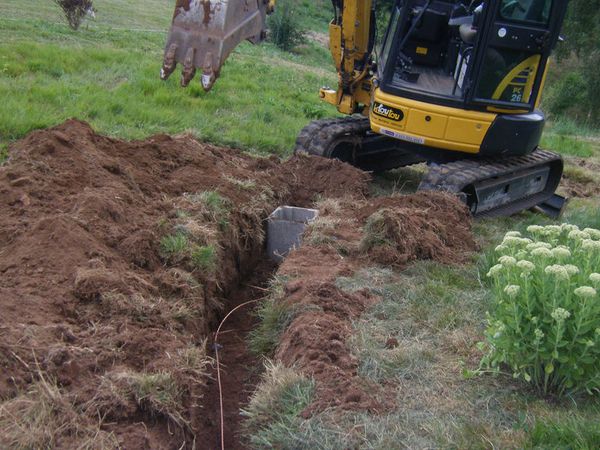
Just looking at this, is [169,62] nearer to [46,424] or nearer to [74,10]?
[46,424]

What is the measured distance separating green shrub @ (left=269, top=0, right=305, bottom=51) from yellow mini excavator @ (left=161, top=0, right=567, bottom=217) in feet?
68.1

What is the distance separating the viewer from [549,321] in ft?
11.8

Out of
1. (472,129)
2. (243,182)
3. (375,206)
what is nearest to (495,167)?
(472,129)

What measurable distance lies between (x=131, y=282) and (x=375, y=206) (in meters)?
2.58

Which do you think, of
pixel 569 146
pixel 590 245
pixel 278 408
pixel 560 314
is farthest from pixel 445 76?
pixel 569 146

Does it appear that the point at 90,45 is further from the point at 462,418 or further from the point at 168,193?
the point at 462,418

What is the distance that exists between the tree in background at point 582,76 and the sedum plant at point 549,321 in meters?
23.3

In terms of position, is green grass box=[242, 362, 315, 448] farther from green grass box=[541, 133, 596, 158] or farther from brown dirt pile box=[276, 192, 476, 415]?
green grass box=[541, 133, 596, 158]

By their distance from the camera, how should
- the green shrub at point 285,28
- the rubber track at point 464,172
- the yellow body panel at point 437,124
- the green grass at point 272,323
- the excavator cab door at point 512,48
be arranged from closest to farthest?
the green grass at point 272,323
the excavator cab door at point 512,48
the rubber track at point 464,172
the yellow body panel at point 437,124
the green shrub at point 285,28

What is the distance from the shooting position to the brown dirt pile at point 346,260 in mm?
3881

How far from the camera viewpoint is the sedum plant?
3525 millimetres

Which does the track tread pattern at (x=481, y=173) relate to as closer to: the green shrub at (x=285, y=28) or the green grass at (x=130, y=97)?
the green grass at (x=130, y=97)

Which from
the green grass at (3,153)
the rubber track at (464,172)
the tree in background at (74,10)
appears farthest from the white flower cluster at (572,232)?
the tree in background at (74,10)

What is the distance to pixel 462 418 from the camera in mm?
3627
